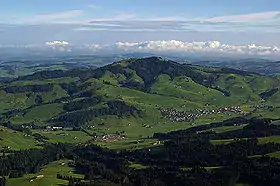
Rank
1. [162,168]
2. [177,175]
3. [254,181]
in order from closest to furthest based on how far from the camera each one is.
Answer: [254,181] → [177,175] → [162,168]

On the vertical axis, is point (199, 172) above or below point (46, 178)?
above

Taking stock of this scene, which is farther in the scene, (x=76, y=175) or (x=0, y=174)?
(x=0, y=174)

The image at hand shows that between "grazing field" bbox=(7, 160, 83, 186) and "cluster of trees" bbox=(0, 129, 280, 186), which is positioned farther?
"grazing field" bbox=(7, 160, 83, 186)

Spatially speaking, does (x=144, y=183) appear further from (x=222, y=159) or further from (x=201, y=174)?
(x=222, y=159)

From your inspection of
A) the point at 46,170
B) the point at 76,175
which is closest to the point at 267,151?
the point at 76,175

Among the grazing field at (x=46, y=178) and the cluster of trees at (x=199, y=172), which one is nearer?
the cluster of trees at (x=199, y=172)

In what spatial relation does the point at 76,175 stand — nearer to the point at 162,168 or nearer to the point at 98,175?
the point at 98,175

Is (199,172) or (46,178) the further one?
(46,178)

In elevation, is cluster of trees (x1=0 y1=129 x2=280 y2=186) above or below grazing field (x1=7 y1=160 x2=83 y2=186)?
above

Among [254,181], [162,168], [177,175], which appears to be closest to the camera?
[254,181]

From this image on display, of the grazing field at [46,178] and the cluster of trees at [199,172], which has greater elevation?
the cluster of trees at [199,172]
